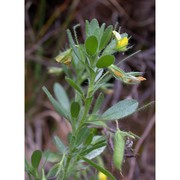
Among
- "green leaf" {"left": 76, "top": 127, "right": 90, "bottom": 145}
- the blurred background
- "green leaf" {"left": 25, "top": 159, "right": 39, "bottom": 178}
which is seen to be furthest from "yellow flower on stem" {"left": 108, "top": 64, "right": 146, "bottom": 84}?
the blurred background

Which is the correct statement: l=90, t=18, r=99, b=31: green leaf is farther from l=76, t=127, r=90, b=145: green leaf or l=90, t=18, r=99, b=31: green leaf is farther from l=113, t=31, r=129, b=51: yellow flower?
l=76, t=127, r=90, b=145: green leaf

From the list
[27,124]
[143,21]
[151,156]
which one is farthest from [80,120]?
[143,21]

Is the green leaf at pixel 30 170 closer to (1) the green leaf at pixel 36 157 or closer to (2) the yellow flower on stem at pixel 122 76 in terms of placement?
(1) the green leaf at pixel 36 157

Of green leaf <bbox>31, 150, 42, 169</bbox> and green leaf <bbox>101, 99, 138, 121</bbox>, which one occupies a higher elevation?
green leaf <bbox>101, 99, 138, 121</bbox>

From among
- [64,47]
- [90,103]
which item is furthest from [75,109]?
[64,47]

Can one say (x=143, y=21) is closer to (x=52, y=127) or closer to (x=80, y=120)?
(x=52, y=127)
